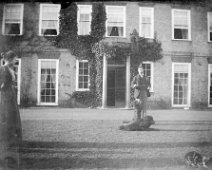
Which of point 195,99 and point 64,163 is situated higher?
point 195,99

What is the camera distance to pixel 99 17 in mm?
2904

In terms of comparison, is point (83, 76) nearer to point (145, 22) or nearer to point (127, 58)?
point (127, 58)

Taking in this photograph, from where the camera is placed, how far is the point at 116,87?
9.59ft

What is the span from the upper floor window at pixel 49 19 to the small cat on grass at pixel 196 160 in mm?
2107

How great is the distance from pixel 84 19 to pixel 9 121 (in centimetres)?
141

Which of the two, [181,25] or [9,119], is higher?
[181,25]

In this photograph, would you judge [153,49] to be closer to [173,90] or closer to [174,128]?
[173,90]

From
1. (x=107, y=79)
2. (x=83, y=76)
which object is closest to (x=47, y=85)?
(x=83, y=76)

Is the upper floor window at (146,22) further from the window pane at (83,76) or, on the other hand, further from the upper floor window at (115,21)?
the window pane at (83,76)

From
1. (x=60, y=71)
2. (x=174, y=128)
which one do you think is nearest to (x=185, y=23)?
(x=174, y=128)

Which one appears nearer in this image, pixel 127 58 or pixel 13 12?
pixel 13 12

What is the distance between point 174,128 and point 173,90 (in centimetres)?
47

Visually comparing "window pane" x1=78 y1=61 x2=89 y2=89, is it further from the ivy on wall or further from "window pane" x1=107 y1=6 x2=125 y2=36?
"window pane" x1=107 y1=6 x2=125 y2=36

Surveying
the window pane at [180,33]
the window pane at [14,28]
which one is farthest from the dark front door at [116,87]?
the window pane at [14,28]
